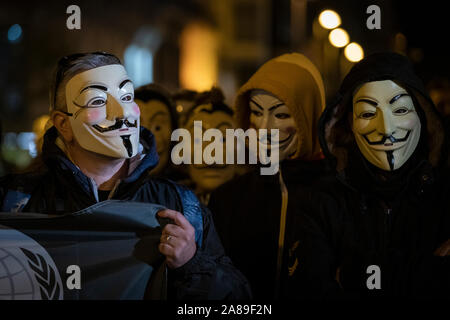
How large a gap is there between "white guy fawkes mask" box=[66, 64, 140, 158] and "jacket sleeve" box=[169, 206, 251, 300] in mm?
649

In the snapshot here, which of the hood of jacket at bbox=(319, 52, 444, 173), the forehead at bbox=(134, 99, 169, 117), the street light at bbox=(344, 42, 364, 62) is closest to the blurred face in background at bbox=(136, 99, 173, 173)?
the forehead at bbox=(134, 99, 169, 117)

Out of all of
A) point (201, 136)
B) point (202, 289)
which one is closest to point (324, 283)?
point (202, 289)

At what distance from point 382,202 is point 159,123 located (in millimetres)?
2473

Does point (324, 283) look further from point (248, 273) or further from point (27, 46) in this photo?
point (27, 46)

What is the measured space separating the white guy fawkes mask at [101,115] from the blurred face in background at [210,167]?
1.87 metres

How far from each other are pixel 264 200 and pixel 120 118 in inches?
51.2

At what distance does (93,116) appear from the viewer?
3.17 metres

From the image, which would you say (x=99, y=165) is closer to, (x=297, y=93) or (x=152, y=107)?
(x=297, y=93)

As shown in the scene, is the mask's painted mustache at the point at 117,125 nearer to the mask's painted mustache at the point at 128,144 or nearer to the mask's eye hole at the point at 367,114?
the mask's painted mustache at the point at 128,144

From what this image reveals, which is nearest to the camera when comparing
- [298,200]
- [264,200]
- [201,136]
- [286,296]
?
[286,296]

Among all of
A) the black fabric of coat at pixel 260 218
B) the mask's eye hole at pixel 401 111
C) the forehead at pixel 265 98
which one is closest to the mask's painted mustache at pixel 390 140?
the mask's eye hole at pixel 401 111

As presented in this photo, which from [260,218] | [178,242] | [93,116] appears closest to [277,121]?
[260,218]

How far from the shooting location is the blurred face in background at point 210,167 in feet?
16.5

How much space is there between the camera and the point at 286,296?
344cm
